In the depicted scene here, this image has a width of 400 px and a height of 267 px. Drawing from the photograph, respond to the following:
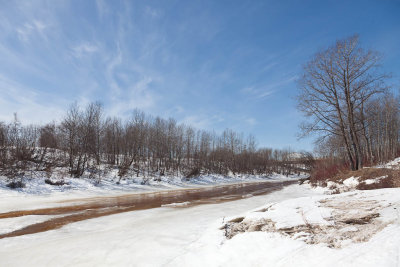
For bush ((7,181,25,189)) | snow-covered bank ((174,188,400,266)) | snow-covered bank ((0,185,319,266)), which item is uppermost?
bush ((7,181,25,189))

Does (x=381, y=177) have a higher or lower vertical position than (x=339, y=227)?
higher

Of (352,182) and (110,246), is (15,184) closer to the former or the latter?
(110,246)

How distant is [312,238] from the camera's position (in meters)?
3.91

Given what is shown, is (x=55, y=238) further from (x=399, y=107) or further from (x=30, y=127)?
(x=399, y=107)

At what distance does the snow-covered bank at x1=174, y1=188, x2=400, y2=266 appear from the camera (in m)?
3.00

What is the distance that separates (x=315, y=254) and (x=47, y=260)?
5.71 meters

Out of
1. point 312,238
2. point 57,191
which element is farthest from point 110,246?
point 57,191

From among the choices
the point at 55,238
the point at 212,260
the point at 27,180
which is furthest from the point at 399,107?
the point at 27,180

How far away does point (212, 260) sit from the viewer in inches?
165

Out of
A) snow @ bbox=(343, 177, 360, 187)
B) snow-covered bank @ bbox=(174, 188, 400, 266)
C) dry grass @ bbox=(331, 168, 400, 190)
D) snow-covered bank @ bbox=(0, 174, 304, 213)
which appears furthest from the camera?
A: snow-covered bank @ bbox=(0, 174, 304, 213)

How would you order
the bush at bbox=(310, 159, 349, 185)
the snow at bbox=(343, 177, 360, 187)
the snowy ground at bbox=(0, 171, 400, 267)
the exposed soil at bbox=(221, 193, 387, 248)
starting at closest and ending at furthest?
the snowy ground at bbox=(0, 171, 400, 267) < the exposed soil at bbox=(221, 193, 387, 248) < the snow at bbox=(343, 177, 360, 187) < the bush at bbox=(310, 159, 349, 185)

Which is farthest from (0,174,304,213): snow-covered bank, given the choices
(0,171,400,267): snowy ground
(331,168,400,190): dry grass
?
(331,168,400,190): dry grass

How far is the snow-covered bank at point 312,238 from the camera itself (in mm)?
2996

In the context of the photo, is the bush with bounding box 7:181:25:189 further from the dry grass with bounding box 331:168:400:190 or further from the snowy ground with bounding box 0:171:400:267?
the dry grass with bounding box 331:168:400:190
